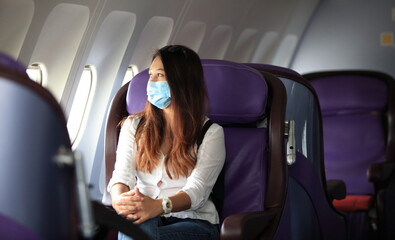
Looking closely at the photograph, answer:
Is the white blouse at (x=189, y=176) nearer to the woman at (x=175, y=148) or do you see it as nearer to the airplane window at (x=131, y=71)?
the woman at (x=175, y=148)

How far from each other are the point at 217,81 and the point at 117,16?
2239 mm

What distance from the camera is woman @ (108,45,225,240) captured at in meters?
3.35

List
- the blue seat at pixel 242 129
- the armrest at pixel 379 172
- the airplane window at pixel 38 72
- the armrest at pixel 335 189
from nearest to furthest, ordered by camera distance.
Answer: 1. the blue seat at pixel 242 129
2. the armrest at pixel 335 189
3. the airplane window at pixel 38 72
4. the armrest at pixel 379 172

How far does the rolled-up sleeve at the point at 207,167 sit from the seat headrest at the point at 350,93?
3088 millimetres

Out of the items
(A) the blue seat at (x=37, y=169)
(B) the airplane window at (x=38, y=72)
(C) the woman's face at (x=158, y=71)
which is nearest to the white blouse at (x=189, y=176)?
(C) the woman's face at (x=158, y=71)

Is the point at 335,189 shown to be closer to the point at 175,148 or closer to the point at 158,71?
the point at 175,148

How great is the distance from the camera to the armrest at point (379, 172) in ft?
18.9

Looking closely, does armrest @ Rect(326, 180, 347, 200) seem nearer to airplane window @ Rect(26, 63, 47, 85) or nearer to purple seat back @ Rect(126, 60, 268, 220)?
purple seat back @ Rect(126, 60, 268, 220)

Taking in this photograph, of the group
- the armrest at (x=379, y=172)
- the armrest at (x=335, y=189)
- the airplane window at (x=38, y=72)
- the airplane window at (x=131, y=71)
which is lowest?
the armrest at (x=379, y=172)

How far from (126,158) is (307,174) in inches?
42.6

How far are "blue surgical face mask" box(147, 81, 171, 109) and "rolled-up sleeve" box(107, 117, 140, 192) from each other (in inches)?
6.6

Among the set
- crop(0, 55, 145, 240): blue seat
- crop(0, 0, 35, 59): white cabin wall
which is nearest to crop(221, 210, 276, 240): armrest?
crop(0, 55, 145, 240): blue seat

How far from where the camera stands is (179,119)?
3424 millimetres

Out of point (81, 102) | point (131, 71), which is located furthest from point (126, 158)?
point (131, 71)
